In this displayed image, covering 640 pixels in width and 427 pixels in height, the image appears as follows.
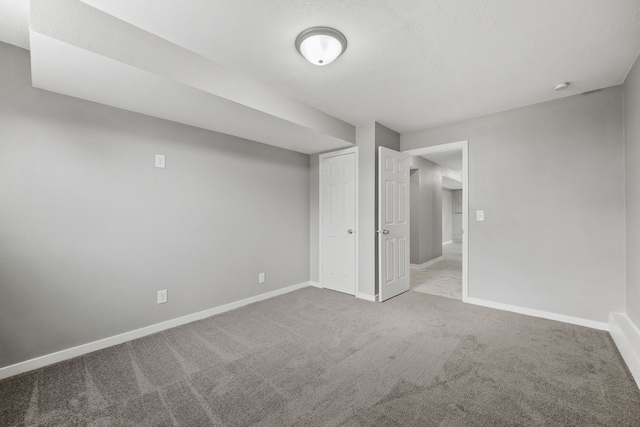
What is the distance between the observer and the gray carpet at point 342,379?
5.07ft

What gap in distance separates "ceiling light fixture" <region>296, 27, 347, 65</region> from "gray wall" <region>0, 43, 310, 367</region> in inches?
65.9

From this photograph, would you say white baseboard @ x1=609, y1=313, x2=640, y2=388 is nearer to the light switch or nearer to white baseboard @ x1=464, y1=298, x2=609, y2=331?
white baseboard @ x1=464, y1=298, x2=609, y2=331

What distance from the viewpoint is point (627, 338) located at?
217 cm

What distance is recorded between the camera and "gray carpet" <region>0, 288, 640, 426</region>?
155cm

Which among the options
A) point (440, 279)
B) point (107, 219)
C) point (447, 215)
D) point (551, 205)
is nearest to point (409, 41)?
point (551, 205)

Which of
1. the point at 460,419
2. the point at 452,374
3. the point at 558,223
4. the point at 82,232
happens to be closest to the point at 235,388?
the point at 460,419

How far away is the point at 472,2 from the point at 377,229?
252 cm

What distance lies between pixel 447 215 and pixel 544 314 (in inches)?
323

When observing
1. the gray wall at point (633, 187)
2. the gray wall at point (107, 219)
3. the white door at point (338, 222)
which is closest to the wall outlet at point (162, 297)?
the gray wall at point (107, 219)

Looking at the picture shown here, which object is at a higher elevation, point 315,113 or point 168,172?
point 315,113

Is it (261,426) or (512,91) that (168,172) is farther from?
(512,91)

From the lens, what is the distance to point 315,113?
124 inches

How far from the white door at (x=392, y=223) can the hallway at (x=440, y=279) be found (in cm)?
44

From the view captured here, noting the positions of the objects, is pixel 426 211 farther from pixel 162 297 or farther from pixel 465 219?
pixel 162 297
